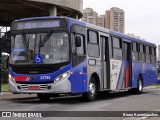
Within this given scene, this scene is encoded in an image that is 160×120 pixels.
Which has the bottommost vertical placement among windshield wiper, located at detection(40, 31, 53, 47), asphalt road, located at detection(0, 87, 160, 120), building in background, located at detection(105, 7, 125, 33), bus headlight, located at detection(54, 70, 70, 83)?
asphalt road, located at detection(0, 87, 160, 120)

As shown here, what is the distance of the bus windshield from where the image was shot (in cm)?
1422

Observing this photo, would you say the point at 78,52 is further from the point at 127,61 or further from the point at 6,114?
the point at 127,61

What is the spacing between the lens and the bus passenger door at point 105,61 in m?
17.0

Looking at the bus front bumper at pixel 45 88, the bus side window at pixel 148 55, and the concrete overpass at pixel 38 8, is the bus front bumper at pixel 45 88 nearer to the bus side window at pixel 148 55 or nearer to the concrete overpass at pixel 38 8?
the bus side window at pixel 148 55

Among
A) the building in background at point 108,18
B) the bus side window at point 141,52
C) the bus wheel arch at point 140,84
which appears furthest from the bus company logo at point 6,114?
the building in background at point 108,18

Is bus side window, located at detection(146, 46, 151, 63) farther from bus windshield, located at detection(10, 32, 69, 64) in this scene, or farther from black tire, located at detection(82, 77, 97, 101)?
bus windshield, located at detection(10, 32, 69, 64)

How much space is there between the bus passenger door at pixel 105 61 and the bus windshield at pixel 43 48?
3.06 metres

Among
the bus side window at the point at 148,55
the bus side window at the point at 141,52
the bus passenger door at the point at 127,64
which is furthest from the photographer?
the bus side window at the point at 148,55

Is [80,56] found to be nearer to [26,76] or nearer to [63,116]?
[26,76]

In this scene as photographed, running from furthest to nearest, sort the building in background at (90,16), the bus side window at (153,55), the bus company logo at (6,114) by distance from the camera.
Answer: the building in background at (90,16)
the bus side window at (153,55)
the bus company logo at (6,114)

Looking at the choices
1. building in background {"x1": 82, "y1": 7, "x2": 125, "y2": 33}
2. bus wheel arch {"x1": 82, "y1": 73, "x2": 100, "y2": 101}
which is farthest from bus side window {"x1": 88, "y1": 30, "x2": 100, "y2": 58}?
building in background {"x1": 82, "y1": 7, "x2": 125, "y2": 33}

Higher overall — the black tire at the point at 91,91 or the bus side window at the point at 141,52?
the bus side window at the point at 141,52

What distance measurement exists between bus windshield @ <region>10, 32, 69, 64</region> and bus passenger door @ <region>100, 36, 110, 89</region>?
10.0ft

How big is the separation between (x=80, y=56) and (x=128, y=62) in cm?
609
